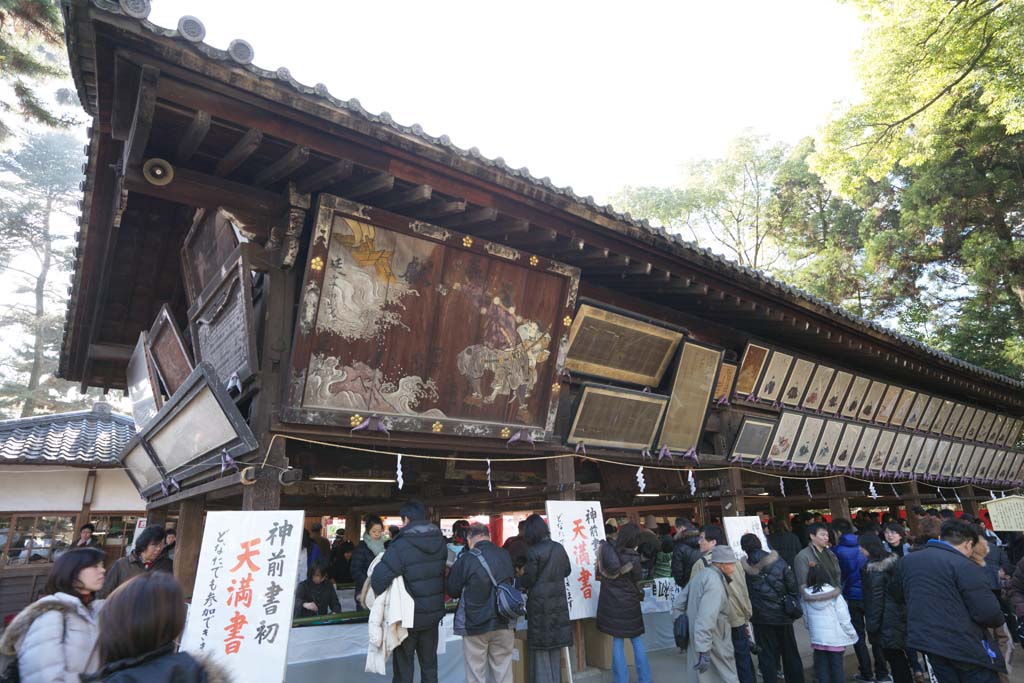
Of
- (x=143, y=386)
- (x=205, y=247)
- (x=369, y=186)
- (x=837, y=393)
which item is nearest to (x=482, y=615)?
(x=369, y=186)

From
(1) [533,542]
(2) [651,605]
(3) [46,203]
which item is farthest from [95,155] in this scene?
(3) [46,203]

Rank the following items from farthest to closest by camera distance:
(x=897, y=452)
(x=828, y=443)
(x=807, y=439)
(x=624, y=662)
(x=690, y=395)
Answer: (x=897, y=452) → (x=828, y=443) → (x=807, y=439) → (x=690, y=395) → (x=624, y=662)

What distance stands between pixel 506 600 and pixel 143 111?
16.7 feet

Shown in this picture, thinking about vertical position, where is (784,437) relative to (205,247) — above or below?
below

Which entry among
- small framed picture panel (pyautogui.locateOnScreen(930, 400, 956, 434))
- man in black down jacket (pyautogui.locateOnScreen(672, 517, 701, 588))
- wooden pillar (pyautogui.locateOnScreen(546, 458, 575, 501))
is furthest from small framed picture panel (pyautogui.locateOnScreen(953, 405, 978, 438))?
wooden pillar (pyautogui.locateOnScreen(546, 458, 575, 501))

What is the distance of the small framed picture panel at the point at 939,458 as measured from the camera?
16.4 m

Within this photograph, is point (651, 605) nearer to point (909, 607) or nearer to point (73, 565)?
point (909, 607)

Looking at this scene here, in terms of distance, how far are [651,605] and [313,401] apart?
→ 637 cm

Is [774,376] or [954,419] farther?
[954,419]

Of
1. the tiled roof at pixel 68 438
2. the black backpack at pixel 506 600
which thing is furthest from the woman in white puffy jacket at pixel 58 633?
the tiled roof at pixel 68 438

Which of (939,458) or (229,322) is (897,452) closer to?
(939,458)

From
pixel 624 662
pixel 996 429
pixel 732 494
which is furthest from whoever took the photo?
pixel 996 429

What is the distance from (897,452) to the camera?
15125 mm

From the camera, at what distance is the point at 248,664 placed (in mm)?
4688
